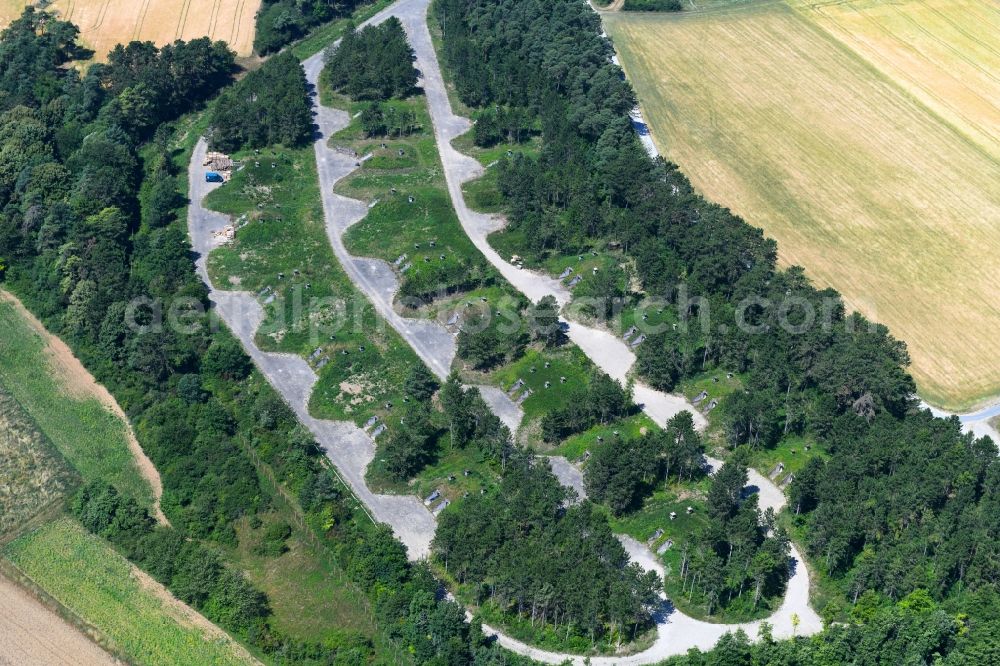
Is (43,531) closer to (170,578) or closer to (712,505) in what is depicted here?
(170,578)

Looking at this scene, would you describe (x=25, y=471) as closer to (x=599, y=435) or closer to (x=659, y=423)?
(x=599, y=435)

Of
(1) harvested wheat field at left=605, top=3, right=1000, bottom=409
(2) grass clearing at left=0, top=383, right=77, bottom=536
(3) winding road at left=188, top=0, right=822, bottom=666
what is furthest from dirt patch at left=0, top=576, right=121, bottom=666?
(1) harvested wheat field at left=605, top=3, right=1000, bottom=409

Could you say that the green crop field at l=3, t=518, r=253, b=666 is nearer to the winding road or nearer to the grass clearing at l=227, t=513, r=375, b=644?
the grass clearing at l=227, t=513, r=375, b=644

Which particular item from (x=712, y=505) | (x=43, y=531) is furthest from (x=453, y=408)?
(x=43, y=531)

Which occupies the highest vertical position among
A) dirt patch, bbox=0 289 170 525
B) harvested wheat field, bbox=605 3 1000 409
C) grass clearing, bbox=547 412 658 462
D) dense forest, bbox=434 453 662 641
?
dense forest, bbox=434 453 662 641

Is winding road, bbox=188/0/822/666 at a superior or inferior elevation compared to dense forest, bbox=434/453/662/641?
inferior
